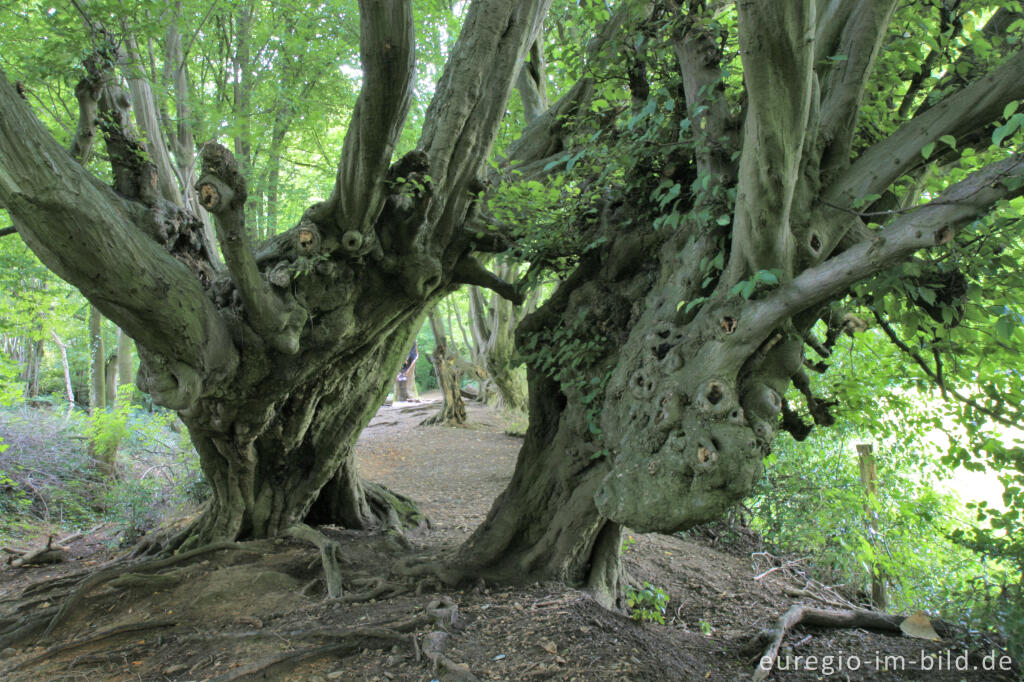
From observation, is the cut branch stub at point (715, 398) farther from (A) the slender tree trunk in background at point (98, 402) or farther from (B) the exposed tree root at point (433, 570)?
(A) the slender tree trunk in background at point (98, 402)

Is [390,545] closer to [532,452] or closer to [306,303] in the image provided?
[532,452]

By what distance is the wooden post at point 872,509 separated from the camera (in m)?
6.14

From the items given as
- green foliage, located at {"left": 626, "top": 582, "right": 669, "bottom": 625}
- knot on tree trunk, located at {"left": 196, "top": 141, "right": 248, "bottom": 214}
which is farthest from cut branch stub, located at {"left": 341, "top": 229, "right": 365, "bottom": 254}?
green foliage, located at {"left": 626, "top": 582, "right": 669, "bottom": 625}

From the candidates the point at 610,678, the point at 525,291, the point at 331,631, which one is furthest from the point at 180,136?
the point at 610,678

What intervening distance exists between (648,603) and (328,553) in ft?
8.66

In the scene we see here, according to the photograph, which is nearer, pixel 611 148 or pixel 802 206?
pixel 802 206

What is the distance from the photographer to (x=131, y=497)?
686 centimetres

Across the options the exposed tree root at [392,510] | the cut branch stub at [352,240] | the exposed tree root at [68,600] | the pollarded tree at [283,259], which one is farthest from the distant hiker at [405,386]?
the cut branch stub at [352,240]

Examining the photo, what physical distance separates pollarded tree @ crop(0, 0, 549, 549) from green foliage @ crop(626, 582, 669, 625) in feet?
9.50

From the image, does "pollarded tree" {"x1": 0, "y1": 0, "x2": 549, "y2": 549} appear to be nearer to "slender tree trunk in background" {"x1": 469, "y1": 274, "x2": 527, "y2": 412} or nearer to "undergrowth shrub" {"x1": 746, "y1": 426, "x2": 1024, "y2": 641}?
"undergrowth shrub" {"x1": 746, "y1": 426, "x2": 1024, "y2": 641}

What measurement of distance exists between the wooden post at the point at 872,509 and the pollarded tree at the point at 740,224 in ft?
11.0

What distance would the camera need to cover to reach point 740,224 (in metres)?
2.82

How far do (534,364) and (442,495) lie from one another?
5275mm

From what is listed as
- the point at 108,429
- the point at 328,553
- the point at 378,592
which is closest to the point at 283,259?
the point at 328,553
